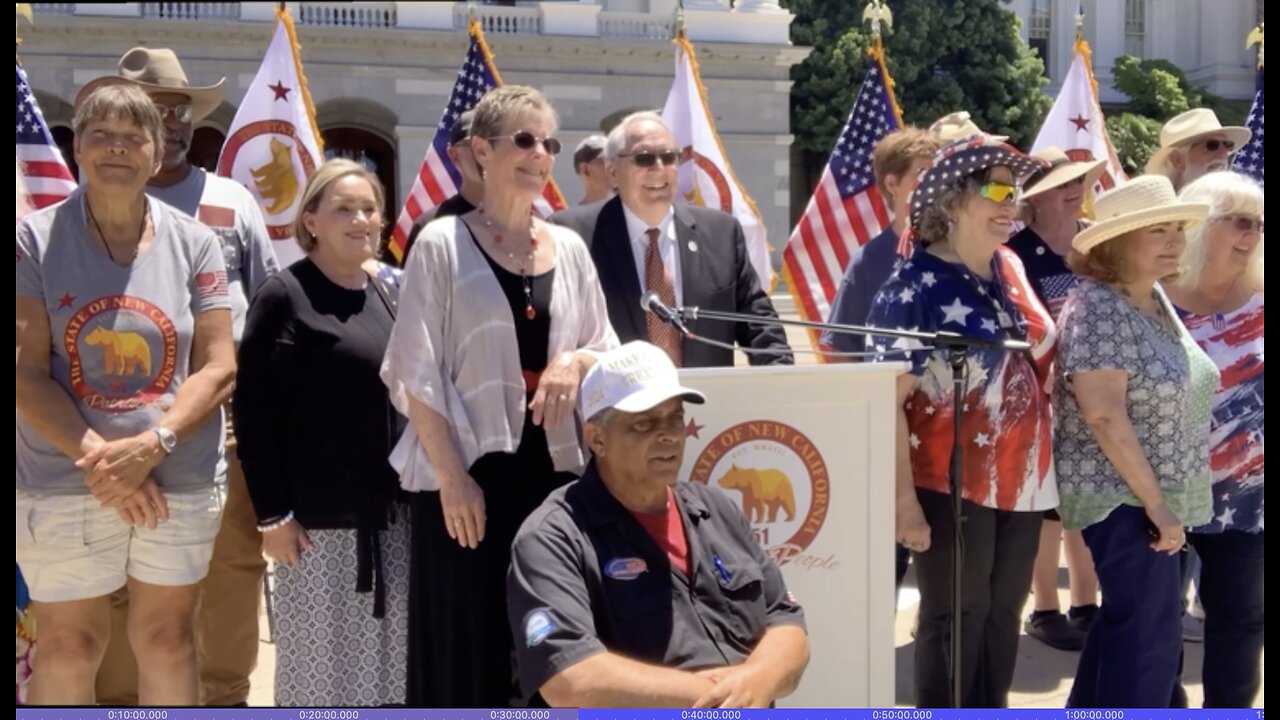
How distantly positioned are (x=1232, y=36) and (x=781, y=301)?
2492 centimetres

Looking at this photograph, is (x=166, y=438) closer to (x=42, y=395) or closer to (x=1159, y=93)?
(x=42, y=395)

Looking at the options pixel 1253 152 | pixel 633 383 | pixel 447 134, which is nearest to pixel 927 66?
pixel 1253 152

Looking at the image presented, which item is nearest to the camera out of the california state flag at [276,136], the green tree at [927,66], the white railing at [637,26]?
the california state flag at [276,136]

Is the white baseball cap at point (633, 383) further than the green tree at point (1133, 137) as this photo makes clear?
No

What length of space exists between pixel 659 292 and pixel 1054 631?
253 cm

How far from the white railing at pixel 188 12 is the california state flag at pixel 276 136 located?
17344 mm

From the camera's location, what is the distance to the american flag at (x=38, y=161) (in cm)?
625

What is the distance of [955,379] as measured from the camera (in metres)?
3.53

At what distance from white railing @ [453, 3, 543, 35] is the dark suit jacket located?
73.7 feet

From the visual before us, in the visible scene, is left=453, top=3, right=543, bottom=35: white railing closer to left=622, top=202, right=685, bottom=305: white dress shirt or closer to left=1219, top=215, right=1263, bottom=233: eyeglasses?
left=622, top=202, right=685, bottom=305: white dress shirt

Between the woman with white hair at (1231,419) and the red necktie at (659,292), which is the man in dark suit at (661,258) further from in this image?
the woman with white hair at (1231,419)

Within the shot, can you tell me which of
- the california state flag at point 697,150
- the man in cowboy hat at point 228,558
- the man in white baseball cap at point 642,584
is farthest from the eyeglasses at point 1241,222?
Result: the california state flag at point 697,150

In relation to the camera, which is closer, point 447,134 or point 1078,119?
point 447,134

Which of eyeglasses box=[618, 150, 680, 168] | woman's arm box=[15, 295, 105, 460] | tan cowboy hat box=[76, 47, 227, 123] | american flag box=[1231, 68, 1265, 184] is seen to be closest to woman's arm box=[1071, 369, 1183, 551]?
eyeglasses box=[618, 150, 680, 168]
